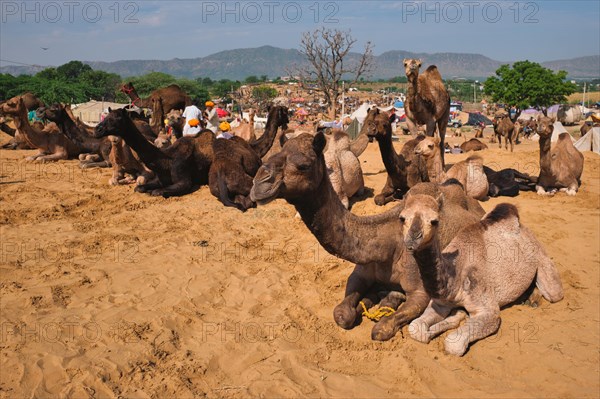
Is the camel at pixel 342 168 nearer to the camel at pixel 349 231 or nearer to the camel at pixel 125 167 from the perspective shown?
the camel at pixel 349 231

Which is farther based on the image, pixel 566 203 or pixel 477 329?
pixel 566 203

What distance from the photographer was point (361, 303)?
4949mm

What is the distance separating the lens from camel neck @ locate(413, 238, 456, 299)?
12.7 ft

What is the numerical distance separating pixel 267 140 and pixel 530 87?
39.2m

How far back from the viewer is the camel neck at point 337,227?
4.30 meters

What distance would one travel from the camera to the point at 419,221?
3617 millimetres

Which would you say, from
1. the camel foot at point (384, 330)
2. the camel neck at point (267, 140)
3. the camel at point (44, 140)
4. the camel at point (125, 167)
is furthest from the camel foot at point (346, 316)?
the camel at point (44, 140)

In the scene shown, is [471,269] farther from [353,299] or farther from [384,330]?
[353,299]

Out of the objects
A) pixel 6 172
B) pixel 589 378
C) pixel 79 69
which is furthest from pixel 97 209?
pixel 79 69

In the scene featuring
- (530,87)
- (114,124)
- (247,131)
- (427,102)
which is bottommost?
(247,131)

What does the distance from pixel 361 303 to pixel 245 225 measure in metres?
3.93

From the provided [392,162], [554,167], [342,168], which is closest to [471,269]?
[392,162]

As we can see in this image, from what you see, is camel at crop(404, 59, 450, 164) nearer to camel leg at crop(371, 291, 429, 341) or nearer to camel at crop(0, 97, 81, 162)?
camel leg at crop(371, 291, 429, 341)

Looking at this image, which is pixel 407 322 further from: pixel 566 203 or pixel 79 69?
pixel 79 69
